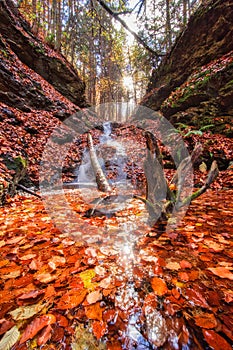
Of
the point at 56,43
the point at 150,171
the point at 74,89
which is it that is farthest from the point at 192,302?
the point at 56,43

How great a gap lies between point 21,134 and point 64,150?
1.82 m

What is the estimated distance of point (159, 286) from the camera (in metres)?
0.98

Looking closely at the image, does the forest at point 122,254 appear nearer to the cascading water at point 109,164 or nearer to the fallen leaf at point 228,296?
the fallen leaf at point 228,296

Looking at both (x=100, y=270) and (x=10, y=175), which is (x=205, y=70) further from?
(x=100, y=270)

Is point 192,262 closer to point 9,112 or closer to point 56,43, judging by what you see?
point 9,112

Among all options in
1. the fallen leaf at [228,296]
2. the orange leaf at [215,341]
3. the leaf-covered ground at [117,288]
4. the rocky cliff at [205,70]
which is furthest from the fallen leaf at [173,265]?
the rocky cliff at [205,70]

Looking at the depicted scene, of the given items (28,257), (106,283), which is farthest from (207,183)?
(28,257)

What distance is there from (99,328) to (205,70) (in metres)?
8.85

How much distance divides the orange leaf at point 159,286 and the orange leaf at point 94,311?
0.34 metres

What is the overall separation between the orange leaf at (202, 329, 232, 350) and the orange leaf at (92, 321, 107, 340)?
0.45 metres

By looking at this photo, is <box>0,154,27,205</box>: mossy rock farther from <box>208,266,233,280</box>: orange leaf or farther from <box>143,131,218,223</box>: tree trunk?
<box>208,266,233,280</box>: orange leaf

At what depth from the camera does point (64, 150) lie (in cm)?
682

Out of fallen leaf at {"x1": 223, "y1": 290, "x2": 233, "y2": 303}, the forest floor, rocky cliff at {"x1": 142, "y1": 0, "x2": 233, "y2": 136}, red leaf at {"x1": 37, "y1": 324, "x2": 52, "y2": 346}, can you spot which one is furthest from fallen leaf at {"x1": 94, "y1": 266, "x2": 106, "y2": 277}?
rocky cliff at {"x1": 142, "y1": 0, "x2": 233, "y2": 136}

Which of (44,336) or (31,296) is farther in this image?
(31,296)
